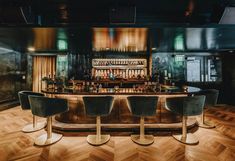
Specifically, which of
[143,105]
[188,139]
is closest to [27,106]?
[143,105]

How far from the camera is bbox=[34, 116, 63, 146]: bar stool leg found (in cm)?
312

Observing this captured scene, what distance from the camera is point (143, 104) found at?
297 cm

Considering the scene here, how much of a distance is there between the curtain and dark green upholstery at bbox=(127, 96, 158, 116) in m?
6.07

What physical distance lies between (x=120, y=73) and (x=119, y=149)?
4249 mm

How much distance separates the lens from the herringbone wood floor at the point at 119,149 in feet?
8.67

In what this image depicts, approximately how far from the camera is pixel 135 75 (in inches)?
271

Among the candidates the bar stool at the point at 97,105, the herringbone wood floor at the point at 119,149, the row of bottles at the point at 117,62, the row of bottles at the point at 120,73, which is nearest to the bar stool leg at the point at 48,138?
the herringbone wood floor at the point at 119,149

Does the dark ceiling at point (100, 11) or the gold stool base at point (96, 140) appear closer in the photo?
the gold stool base at point (96, 140)

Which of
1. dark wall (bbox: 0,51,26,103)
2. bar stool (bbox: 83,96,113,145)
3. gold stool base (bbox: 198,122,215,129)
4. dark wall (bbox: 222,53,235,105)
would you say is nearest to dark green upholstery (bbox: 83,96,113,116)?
bar stool (bbox: 83,96,113,145)

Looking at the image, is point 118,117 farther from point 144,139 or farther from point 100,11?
point 100,11

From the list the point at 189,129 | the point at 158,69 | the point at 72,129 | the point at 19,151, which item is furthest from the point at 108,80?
the point at 19,151

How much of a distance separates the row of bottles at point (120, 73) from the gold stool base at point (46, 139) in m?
3.70

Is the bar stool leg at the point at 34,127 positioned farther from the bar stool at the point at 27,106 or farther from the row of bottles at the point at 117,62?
the row of bottles at the point at 117,62

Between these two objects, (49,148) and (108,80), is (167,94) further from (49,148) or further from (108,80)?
(108,80)
